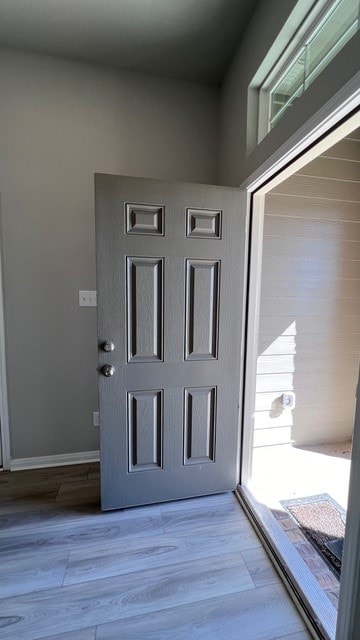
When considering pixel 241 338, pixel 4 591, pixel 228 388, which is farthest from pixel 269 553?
pixel 4 591

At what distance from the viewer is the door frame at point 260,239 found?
2.96 feet

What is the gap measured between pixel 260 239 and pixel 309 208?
0.82m

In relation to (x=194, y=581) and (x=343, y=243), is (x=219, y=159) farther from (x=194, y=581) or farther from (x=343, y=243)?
(x=194, y=581)

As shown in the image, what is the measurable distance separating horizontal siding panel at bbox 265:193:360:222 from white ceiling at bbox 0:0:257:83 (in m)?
0.93

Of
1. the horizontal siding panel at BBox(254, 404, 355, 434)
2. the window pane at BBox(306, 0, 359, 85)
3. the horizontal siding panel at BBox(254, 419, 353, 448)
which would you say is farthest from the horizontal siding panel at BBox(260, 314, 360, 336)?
the window pane at BBox(306, 0, 359, 85)

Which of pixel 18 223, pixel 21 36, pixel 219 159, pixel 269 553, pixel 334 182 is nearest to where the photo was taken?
pixel 269 553

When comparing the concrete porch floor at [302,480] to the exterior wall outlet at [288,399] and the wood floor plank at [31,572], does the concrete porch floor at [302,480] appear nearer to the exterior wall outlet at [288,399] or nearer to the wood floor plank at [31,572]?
the exterior wall outlet at [288,399]

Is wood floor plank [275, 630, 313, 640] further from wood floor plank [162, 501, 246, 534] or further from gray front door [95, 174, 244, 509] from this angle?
gray front door [95, 174, 244, 509]

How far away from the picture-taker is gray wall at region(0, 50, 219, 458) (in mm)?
1814

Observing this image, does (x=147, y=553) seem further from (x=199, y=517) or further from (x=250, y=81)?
(x=250, y=81)

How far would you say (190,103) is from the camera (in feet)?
6.42

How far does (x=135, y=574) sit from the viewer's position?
129 centimetres

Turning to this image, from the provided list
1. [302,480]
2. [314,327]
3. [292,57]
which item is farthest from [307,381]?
[292,57]

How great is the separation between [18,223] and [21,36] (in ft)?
3.50
